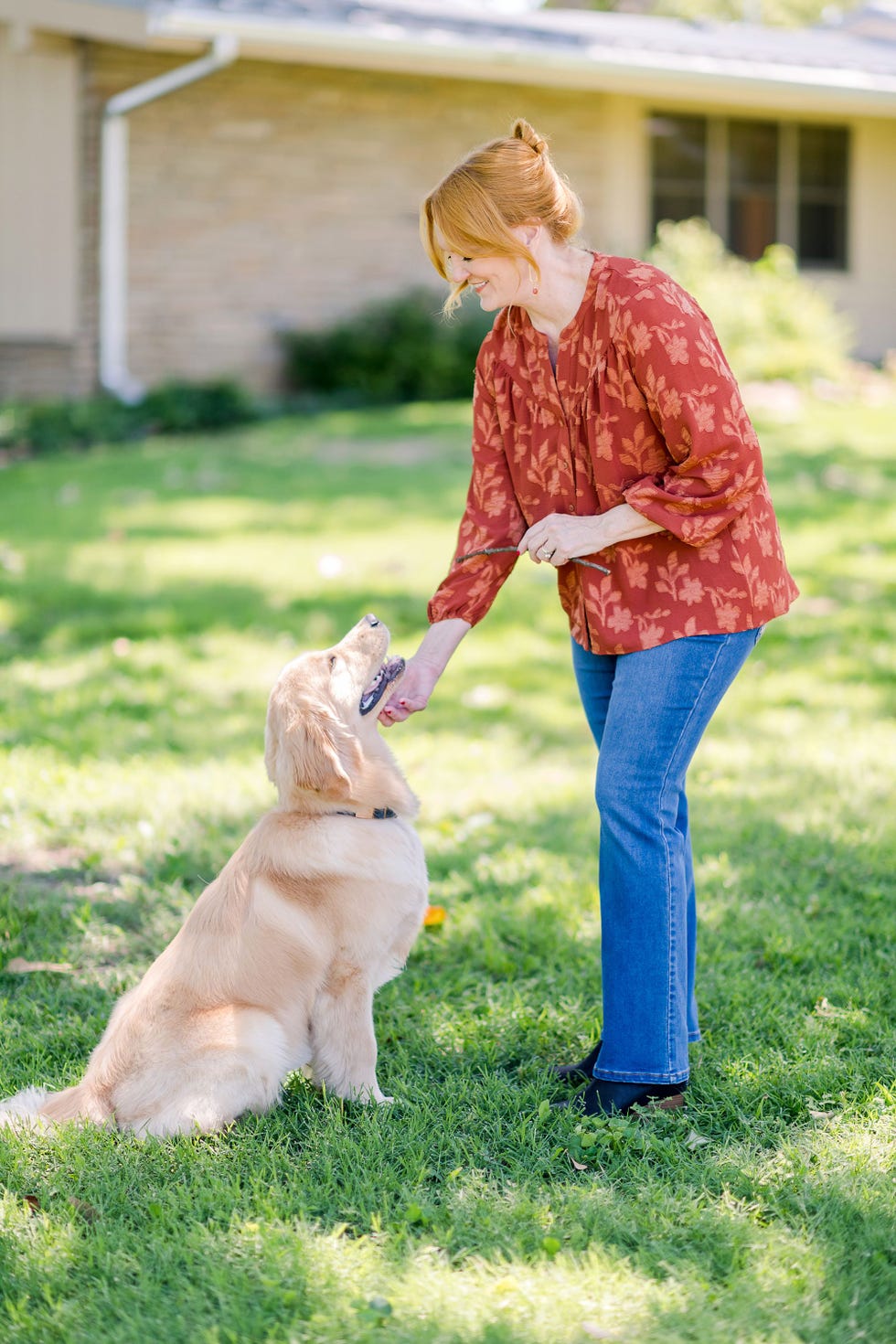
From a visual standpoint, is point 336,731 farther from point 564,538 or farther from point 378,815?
point 564,538

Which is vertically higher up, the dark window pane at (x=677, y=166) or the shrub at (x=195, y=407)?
the dark window pane at (x=677, y=166)

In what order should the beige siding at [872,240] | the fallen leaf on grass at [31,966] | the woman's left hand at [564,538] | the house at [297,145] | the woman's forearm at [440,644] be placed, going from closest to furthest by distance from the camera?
the woman's left hand at [564,538] < the woman's forearm at [440,644] < the fallen leaf on grass at [31,966] < the house at [297,145] < the beige siding at [872,240]

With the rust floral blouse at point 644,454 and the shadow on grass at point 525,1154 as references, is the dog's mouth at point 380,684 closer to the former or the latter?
the rust floral blouse at point 644,454

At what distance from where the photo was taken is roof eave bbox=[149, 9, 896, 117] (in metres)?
13.5

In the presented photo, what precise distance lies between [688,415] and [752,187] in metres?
16.6

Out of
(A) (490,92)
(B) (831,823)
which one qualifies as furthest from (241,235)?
(B) (831,823)

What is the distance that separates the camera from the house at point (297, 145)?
13734mm

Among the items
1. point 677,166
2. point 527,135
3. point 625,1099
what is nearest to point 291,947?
point 625,1099

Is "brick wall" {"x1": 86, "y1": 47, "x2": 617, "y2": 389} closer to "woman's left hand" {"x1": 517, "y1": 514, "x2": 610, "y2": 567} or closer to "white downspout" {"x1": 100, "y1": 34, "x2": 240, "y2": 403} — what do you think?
"white downspout" {"x1": 100, "y1": 34, "x2": 240, "y2": 403}

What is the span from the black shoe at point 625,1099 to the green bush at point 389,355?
478 inches

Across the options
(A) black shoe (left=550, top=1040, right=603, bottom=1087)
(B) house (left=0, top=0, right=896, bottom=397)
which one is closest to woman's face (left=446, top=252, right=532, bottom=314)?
(A) black shoe (left=550, top=1040, right=603, bottom=1087)

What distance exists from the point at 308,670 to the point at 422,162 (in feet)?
45.8

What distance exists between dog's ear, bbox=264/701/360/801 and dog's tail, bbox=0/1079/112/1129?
0.81m

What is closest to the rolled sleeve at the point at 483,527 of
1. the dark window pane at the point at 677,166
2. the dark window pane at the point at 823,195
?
the dark window pane at the point at 677,166
